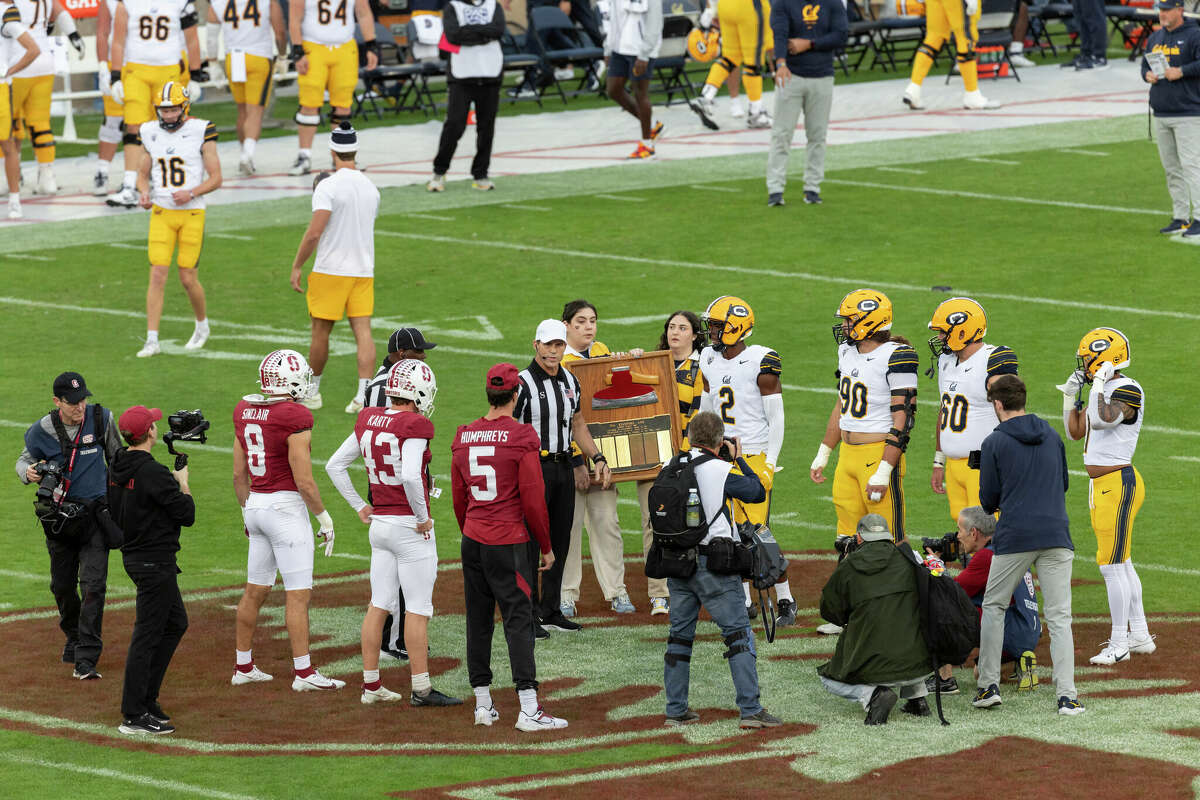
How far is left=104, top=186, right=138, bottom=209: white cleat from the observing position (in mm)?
21828

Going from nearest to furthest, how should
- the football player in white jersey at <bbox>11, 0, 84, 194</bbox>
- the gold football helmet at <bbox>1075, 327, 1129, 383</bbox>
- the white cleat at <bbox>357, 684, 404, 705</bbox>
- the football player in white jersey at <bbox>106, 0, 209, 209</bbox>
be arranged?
the white cleat at <bbox>357, 684, 404, 705</bbox>, the gold football helmet at <bbox>1075, 327, 1129, 383</bbox>, the football player in white jersey at <bbox>106, 0, 209, 209</bbox>, the football player in white jersey at <bbox>11, 0, 84, 194</bbox>

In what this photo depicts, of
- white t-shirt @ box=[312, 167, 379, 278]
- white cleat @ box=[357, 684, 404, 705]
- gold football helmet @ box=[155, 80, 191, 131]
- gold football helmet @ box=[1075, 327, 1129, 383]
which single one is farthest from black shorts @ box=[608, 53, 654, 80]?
white cleat @ box=[357, 684, 404, 705]

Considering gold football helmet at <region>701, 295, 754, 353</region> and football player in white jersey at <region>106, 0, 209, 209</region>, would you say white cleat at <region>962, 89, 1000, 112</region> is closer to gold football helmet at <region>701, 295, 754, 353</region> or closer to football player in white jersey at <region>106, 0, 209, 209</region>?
football player in white jersey at <region>106, 0, 209, 209</region>

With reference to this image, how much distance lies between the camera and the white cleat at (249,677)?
9.89 metres

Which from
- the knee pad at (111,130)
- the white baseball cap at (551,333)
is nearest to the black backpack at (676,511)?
the white baseball cap at (551,333)

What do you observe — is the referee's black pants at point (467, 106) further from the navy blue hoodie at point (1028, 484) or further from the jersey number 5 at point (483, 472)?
the navy blue hoodie at point (1028, 484)

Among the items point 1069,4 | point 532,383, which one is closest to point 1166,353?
point 532,383

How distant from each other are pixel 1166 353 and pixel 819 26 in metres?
6.23

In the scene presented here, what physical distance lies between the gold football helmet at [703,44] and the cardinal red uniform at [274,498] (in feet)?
65.7

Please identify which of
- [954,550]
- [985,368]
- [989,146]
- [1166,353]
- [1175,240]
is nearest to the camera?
[954,550]

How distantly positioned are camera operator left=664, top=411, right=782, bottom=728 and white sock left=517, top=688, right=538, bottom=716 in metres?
0.64

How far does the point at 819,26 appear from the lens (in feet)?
66.2

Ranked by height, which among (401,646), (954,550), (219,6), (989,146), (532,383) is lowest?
(401,646)

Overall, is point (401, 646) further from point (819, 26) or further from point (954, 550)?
point (819, 26)
